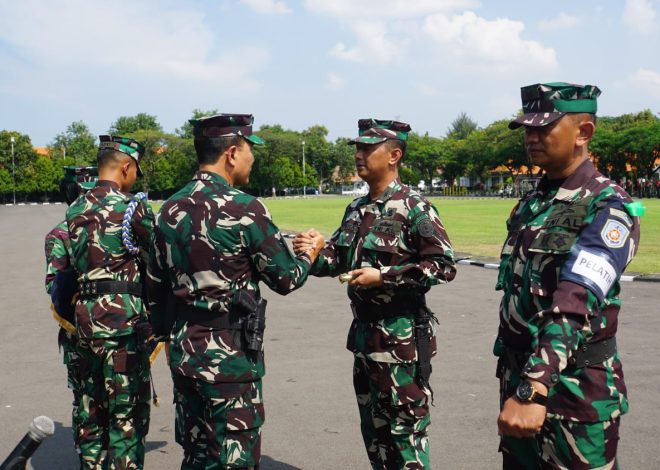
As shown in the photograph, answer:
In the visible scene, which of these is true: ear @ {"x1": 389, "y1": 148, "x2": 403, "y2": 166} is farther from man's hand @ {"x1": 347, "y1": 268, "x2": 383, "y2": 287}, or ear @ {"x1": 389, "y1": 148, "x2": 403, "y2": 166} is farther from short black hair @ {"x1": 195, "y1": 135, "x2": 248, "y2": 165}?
short black hair @ {"x1": 195, "y1": 135, "x2": 248, "y2": 165}

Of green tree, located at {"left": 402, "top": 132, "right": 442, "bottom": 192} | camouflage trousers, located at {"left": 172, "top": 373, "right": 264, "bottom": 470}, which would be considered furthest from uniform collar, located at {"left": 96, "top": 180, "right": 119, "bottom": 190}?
green tree, located at {"left": 402, "top": 132, "right": 442, "bottom": 192}

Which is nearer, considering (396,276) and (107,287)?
(396,276)

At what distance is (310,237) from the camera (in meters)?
3.66

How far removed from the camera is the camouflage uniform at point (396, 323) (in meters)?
3.54

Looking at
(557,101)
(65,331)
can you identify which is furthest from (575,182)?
(65,331)

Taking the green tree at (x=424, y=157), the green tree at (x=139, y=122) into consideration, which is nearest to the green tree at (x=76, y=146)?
the green tree at (x=139, y=122)

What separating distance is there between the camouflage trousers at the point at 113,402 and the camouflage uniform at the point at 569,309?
219 cm

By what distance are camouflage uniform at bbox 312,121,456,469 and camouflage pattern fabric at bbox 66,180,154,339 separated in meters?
1.27

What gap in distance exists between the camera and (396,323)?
142 inches

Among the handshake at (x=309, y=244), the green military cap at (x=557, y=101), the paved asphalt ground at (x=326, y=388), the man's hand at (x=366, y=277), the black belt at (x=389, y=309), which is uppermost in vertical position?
the green military cap at (x=557, y=101)

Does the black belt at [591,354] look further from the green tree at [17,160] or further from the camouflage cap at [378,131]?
the green tree at [17,160]

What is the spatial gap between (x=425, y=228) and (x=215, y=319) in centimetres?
124

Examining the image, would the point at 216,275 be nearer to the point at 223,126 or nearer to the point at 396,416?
the point at 223,126

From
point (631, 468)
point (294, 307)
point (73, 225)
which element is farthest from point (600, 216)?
point (294, 307)
